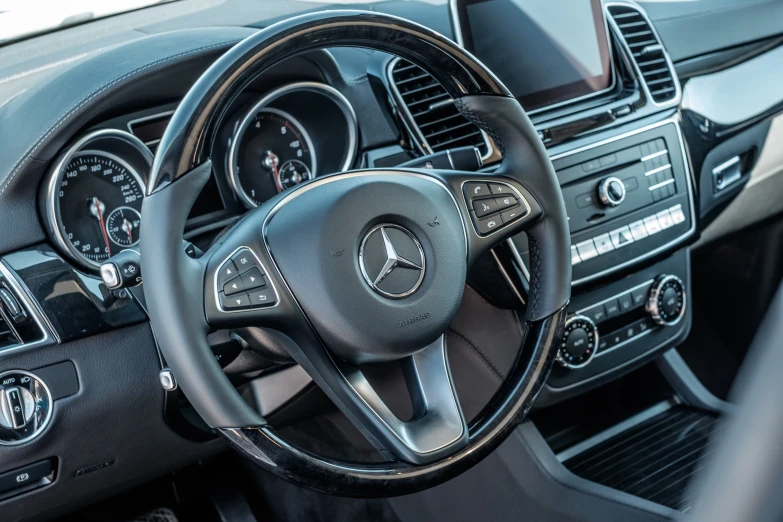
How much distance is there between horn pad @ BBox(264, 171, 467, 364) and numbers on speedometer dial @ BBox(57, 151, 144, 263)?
430 mm

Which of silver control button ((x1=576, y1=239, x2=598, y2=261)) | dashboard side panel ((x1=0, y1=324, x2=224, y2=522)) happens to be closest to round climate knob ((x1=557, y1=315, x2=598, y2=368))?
silver control button ((x1=576, y1=239, x2=598, y2=261))

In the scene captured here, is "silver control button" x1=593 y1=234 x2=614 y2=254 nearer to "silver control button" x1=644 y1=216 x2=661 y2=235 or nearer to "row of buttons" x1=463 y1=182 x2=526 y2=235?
"silver control button" x1=644 y1=216 x2=661 y2=235

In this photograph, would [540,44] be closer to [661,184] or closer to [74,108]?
[661,184]

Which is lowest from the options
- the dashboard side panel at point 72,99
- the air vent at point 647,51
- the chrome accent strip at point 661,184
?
the chrome accent strip at point 661,184

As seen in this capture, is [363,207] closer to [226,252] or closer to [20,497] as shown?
[226,252]

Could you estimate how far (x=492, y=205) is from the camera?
1.35 meters

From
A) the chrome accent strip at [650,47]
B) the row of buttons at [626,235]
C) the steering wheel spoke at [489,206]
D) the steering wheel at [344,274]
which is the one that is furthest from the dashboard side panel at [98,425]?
the chrome accent strip at [650,47]

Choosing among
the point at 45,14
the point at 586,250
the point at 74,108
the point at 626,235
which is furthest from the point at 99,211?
the point at 626,235

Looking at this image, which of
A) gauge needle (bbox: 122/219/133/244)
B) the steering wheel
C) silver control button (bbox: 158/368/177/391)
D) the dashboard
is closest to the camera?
the steering wheel

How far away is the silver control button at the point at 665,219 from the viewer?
192cm

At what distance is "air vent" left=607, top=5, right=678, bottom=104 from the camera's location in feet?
6.56

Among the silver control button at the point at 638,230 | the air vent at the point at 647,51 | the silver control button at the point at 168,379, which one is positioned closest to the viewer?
the silver control button at the point at 168,379

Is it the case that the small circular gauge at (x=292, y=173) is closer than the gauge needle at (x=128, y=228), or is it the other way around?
the gauge needle at (x=128, y=228)

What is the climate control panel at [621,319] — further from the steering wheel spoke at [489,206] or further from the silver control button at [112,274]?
the silver control button at [112,274]
